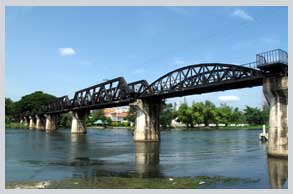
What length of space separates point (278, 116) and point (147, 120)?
3523 centimetres

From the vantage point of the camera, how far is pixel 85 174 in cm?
2877

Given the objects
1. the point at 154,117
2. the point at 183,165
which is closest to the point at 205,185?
the point at 183,165

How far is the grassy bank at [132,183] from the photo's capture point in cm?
2259

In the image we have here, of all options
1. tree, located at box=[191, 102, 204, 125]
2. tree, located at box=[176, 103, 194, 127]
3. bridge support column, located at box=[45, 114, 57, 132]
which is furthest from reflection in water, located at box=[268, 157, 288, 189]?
tree, located at box=[191, 102, 204, 125]

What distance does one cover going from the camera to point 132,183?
23.8m

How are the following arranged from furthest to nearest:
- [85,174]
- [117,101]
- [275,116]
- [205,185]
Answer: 1. [117,101]
2. [275,116]
3. [85,174]
4. [205,185]

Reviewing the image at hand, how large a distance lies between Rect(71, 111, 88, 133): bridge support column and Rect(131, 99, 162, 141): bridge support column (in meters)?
57.4

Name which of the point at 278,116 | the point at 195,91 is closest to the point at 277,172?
the point at 278,116

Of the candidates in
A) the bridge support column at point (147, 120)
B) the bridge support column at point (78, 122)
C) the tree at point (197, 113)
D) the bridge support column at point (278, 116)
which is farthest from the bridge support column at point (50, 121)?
the bridge support column at point (278, 116)

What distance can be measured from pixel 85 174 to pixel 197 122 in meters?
172

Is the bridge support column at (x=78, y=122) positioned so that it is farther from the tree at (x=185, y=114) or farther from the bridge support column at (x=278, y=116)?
the bridge support column at (x=278, y=116)

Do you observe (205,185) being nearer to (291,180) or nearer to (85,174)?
(291,180)

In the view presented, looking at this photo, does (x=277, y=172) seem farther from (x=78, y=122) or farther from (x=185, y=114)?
(x=185, y=114)

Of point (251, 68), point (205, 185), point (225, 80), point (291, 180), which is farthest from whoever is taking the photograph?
point (225, 80)
